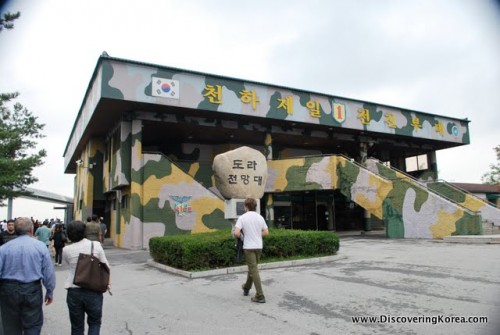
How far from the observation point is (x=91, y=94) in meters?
20.1

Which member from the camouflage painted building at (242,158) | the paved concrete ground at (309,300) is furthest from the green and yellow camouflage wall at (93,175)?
the paved concrete ground at (309,300)

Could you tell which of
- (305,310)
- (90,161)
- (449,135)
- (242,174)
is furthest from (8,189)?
(449,135)

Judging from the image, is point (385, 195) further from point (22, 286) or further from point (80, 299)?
point (22, 286)

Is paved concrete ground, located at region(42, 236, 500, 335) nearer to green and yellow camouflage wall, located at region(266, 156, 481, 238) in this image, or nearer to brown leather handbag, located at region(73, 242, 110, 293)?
brown leather handbag, located at region(73, 242, 110, 293)

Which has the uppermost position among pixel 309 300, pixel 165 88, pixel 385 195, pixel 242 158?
pixel 165 88

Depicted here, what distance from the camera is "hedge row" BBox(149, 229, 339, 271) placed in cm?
936

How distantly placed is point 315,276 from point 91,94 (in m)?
16.4

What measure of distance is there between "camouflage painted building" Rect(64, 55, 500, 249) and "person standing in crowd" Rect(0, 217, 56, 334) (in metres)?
9.25

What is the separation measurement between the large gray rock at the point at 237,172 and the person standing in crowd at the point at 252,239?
6.51 meters

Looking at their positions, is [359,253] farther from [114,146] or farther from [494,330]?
[114,146]

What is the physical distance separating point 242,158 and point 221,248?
4.52 m

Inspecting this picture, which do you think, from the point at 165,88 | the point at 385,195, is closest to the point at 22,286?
the point at 165,88

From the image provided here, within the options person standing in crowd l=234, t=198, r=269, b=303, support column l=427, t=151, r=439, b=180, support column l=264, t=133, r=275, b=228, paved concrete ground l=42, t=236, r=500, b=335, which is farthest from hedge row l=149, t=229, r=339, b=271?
support column l=427, t=151, r=439, b=180

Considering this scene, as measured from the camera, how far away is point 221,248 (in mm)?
9617
